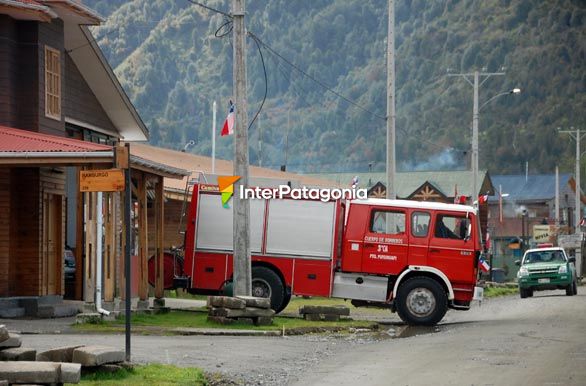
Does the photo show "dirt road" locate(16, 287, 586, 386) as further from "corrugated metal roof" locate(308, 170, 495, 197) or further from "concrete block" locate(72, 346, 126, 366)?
"corrugated metal roof" locate(308, 170, 495, 197)

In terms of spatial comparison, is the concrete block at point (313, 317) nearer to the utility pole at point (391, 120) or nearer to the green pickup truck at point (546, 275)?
the utility pole at point (391, 120)

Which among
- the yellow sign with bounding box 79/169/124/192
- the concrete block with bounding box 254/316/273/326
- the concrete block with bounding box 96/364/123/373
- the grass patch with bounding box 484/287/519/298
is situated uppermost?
the yellow sign with bounding box 79/169/124/192

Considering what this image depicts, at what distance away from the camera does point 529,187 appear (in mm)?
156500

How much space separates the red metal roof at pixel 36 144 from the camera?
24953mm

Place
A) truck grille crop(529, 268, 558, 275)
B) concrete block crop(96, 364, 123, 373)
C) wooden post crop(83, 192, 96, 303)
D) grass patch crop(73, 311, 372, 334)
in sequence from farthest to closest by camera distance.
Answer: truck grille crop(529, 268, 558, 275)
wooden post crop(83, 192, 96, 303)
grass patch crop(73, 311, 372, 334)
concrete block crop(96, 364, 123, 373)

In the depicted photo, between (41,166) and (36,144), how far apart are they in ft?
2.61

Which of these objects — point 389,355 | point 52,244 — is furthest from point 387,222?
point 389,355

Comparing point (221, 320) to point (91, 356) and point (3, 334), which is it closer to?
point (91, 356)

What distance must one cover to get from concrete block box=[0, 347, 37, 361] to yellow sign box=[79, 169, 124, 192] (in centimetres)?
372

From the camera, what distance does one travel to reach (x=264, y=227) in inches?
1170

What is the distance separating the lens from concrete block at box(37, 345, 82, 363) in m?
14.7

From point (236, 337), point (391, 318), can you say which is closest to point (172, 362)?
point (236, 337)

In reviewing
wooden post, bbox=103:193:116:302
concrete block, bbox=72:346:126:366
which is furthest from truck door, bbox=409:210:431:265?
concrete block, bbox=72:346:126:366

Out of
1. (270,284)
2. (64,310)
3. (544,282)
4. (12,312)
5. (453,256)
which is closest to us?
(12,312)
